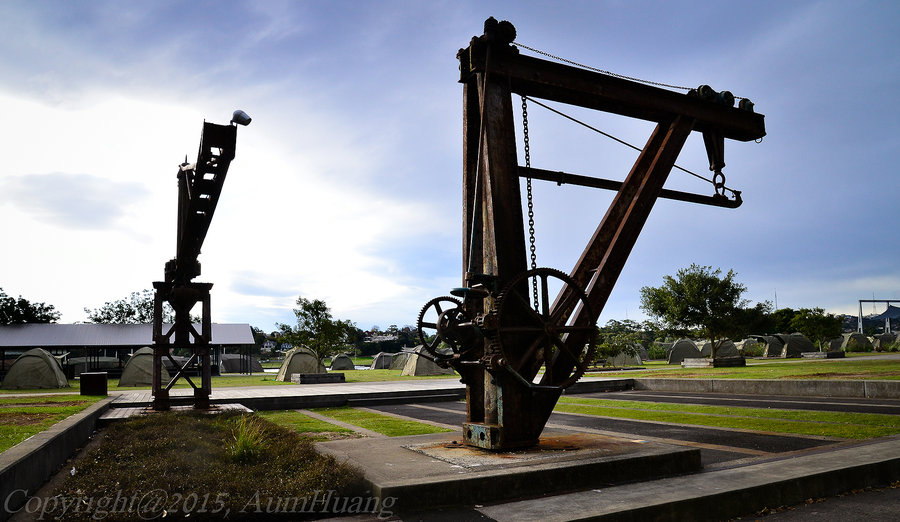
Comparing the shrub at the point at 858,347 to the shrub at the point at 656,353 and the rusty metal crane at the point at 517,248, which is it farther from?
the rusty metal crane at the point at 517,248

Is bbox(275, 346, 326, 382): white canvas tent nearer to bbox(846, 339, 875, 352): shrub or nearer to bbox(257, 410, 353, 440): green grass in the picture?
bbox(257, 410, 353, 440): green grass

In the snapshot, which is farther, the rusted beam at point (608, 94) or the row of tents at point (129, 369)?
the row of tents at point (129, 369)

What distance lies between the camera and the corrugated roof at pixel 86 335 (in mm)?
35844

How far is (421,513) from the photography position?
464cm

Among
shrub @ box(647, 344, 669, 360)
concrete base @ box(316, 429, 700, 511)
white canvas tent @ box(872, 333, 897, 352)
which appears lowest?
shrub @ box(647, 344, 669, 360)

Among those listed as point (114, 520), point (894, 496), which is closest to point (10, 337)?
point (114, 520)

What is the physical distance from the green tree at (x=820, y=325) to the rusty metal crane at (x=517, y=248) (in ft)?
169

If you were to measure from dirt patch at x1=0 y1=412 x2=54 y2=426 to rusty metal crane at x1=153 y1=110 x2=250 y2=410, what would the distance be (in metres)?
2.20

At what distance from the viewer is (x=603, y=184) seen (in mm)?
8070

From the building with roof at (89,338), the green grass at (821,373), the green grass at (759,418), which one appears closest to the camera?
the green grass at (759,418)

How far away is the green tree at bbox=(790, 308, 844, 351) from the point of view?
1976 inches

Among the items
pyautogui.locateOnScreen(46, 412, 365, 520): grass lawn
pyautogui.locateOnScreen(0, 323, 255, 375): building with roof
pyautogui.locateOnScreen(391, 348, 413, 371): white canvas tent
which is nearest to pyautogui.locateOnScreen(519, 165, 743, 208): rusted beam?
pyautogui.locateOnScreen(46, 412, 365, 520): grass lawn

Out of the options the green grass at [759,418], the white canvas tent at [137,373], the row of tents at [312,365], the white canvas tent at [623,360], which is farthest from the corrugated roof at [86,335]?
the green grass at [759,418]

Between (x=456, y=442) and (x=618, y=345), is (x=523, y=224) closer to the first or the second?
(x=456, y=442)
